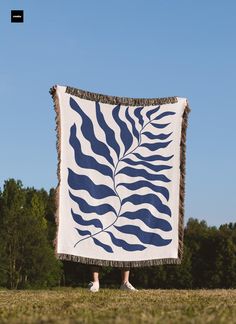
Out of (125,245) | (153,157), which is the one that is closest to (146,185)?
(153,157)

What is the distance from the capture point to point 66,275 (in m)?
88.9

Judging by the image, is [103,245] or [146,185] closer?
[103,245]

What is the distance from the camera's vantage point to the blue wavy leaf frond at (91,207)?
54.5 ft

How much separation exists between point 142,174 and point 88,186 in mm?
1664

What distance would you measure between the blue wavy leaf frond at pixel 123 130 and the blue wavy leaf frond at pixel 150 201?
1.24 meters

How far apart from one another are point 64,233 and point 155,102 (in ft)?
14.5

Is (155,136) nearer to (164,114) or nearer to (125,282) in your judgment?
(164,114)

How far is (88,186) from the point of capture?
16.8 metres

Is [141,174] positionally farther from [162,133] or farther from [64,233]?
[64,233]

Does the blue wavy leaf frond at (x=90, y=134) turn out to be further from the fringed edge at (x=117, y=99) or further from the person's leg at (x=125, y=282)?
the person's leg at (x=125, y=282)

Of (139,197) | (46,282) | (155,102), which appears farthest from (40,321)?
(46,282)

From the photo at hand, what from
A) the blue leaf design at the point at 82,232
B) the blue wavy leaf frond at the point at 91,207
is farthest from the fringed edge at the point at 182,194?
the blue leaf design at the point at 82,232

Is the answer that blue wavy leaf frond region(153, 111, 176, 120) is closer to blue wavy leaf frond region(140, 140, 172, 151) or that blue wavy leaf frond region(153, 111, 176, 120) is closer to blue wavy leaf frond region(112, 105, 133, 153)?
blue wavy leaf frond region(140, 140, 172, 151)

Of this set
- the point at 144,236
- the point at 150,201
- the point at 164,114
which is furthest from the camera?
the point at 164,114
